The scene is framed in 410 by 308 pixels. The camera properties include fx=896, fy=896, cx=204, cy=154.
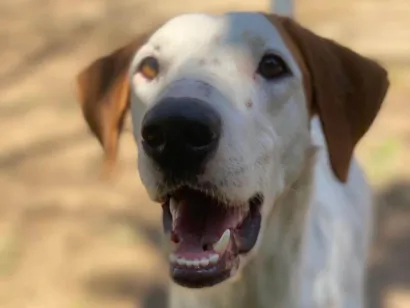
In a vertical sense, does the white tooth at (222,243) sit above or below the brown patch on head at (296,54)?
below

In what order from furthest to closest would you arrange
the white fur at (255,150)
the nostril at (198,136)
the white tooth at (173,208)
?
1. the white tooth at (173,208)
2. the white fur at (255,150)
3. the nostril at (198,136)

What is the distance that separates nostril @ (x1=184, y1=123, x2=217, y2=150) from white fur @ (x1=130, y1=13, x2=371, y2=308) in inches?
1.5

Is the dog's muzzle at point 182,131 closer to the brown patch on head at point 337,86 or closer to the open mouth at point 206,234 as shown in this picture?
the open mouth at point 206,234

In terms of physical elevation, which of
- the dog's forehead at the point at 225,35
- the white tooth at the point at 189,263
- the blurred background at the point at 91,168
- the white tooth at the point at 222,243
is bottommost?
the blurred background at the point at 91,168

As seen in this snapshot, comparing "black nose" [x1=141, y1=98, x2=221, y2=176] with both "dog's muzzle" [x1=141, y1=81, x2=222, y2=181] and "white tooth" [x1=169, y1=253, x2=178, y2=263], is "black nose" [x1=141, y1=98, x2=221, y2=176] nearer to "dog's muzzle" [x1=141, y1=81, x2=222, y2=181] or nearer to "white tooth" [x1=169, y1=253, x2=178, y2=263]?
"dog's muzzle" [x1=141, y1=81, x2=222, y2=181]

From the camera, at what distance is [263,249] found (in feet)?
6.57

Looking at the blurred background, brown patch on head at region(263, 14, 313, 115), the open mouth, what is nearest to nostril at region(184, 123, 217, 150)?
the open mouth

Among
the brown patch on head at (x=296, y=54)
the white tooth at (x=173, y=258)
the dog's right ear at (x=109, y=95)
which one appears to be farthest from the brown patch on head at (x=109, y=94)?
the white tooth at (x=173, y=258)

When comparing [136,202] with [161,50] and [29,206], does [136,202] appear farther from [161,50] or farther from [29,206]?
[161,50]

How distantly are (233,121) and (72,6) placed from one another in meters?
3.28

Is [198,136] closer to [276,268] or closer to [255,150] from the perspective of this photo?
[255,150]

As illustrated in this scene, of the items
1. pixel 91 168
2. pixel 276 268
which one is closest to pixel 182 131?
pixel 276 268

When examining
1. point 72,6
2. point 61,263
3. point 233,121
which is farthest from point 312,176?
point 72,6

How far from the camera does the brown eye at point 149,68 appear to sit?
6.25 feet
